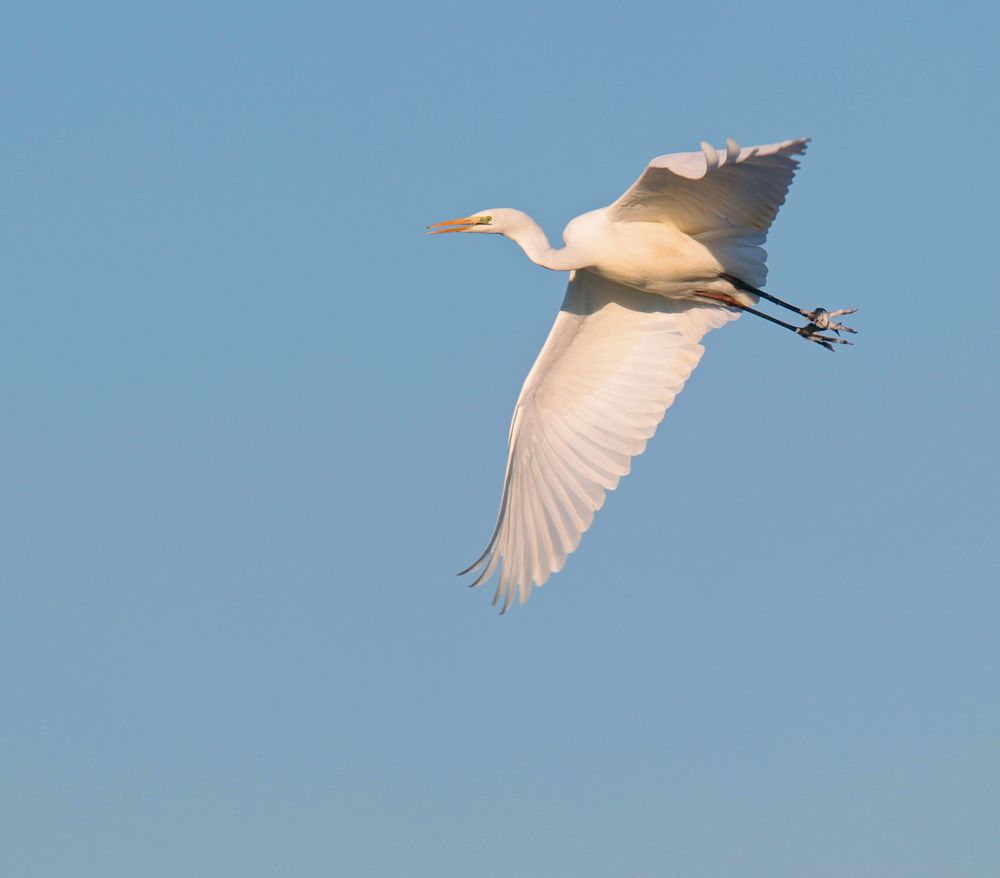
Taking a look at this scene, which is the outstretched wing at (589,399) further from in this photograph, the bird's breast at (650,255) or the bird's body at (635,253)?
the bird's breast at (650,255)

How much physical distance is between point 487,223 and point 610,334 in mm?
1929

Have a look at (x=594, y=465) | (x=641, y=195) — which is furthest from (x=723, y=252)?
(x=594, y=465)

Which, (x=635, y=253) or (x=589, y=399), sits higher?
(x=635, y=253)

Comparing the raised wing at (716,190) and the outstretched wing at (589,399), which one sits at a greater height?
the raised wing at (716,190)

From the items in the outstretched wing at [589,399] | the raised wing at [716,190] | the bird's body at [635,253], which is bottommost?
the outstretched wing at [589,399]

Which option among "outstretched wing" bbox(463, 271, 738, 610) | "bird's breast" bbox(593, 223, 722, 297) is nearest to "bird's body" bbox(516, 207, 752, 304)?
"bird's breast" bbox(593, 223, 722, 297)

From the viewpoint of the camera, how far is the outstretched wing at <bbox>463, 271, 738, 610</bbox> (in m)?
19.9

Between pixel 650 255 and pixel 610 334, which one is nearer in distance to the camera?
pixel 650 255

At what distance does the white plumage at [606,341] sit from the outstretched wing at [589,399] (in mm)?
11

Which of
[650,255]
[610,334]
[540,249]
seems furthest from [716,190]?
[610,334]

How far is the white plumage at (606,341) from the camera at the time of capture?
18.7 m

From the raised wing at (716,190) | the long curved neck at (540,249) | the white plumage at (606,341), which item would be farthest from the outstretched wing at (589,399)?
the raised wing at (716,190)

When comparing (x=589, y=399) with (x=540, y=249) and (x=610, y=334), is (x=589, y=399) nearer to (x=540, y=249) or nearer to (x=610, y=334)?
(x=610, y=334)

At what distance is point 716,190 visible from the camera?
17.9 metres
